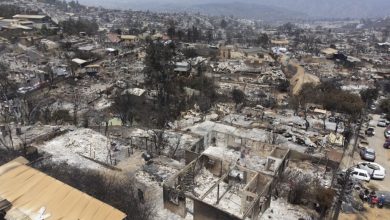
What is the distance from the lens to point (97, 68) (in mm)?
46531

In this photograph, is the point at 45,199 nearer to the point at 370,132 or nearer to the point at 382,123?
the point at 370,132

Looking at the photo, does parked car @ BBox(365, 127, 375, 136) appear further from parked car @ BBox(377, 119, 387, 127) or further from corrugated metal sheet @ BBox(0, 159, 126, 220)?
corrugated metal sheet @ BBox(0, 159, 126, 220)

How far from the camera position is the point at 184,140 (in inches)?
875

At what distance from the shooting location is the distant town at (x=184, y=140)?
14523 mm

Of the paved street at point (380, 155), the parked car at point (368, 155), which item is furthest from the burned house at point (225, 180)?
the parked car at point (368, 155)

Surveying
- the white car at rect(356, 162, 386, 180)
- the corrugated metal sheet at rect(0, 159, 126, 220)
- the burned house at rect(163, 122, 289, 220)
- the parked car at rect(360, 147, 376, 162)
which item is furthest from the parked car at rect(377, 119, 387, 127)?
the corrugated metal sheet at rect(0, 159, 126, 220)

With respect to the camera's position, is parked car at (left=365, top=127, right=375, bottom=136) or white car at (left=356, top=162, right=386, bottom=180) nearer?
white car at (left=356, top=162, right=386, bottom=180)

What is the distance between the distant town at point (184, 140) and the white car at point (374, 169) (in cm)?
6

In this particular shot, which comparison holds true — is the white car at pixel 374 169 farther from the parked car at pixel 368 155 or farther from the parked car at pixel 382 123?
the parked car at pixel 382 123

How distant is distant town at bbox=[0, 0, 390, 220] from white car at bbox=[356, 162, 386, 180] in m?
0.06

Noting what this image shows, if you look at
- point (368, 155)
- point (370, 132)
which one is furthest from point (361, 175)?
point (370, 132)

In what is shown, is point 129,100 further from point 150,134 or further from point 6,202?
point 6,202

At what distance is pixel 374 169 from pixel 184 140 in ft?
40.1

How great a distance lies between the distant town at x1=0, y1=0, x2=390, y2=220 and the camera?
47.6 feet
